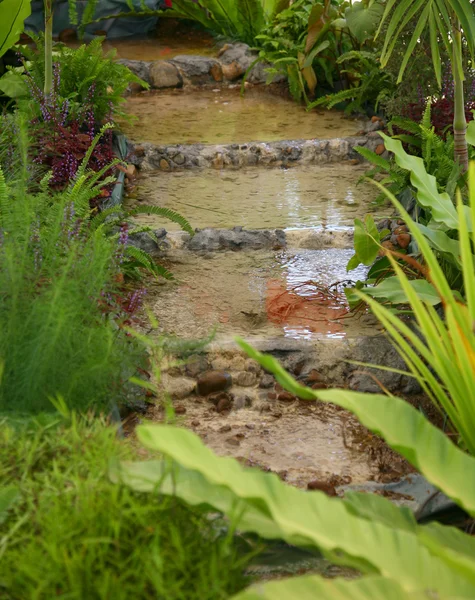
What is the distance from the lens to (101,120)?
529 cm

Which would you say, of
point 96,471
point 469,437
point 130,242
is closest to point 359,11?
point 130,242

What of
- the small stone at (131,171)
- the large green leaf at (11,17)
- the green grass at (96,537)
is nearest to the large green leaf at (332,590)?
the green grass at (96,537)

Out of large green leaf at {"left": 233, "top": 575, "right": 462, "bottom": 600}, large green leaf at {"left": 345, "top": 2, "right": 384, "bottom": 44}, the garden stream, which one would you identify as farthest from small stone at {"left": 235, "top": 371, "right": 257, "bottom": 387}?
large green leaf at {"left": 345, "top": 2, "right": 384, "bottom": 44}

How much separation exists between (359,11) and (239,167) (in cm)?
138

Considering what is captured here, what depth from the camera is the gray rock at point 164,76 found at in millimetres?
7668

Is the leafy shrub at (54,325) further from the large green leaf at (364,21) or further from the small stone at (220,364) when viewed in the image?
the large green leaf at (364,21)

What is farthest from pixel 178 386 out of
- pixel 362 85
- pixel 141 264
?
pixel 362 85

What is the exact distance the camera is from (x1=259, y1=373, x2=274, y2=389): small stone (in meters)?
3.33

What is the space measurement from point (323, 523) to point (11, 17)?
447 cm

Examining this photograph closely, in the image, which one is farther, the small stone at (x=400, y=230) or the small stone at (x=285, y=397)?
the small stone at (x=400, y=230)

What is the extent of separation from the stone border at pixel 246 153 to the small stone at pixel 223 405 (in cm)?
299

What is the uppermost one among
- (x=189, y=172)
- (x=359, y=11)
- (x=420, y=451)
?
(x=359, y=11)

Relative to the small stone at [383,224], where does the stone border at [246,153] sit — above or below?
above

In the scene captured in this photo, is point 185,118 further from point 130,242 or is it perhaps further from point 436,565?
point 436,565
